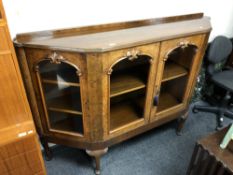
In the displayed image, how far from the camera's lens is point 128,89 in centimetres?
139

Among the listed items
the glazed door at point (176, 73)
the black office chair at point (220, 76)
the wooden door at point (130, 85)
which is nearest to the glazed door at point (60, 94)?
the wooden door at point (130, 85)

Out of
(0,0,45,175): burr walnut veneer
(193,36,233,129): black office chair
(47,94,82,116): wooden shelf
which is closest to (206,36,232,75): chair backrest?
(193,36,233,129): black office chair

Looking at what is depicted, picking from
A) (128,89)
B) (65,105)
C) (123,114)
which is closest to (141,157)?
(123,114)

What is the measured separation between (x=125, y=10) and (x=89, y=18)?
0.95 ft

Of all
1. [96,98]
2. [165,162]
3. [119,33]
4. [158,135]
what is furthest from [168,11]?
[165,162]

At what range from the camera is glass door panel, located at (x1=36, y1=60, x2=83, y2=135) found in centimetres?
119

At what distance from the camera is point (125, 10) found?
4.92ft

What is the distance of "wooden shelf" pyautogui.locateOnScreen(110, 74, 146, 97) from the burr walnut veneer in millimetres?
558

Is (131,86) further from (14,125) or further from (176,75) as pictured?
(14,125)

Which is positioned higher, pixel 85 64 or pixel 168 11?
pixel 168 11

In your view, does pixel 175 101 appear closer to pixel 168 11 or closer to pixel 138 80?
pixel 138 80

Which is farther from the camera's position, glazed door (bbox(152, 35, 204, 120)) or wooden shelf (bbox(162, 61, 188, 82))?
wooden shelf (bbox(162, 61, 188, 82))

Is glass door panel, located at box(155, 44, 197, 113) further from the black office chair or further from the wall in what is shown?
the black office chair

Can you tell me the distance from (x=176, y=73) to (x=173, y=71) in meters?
0.03
